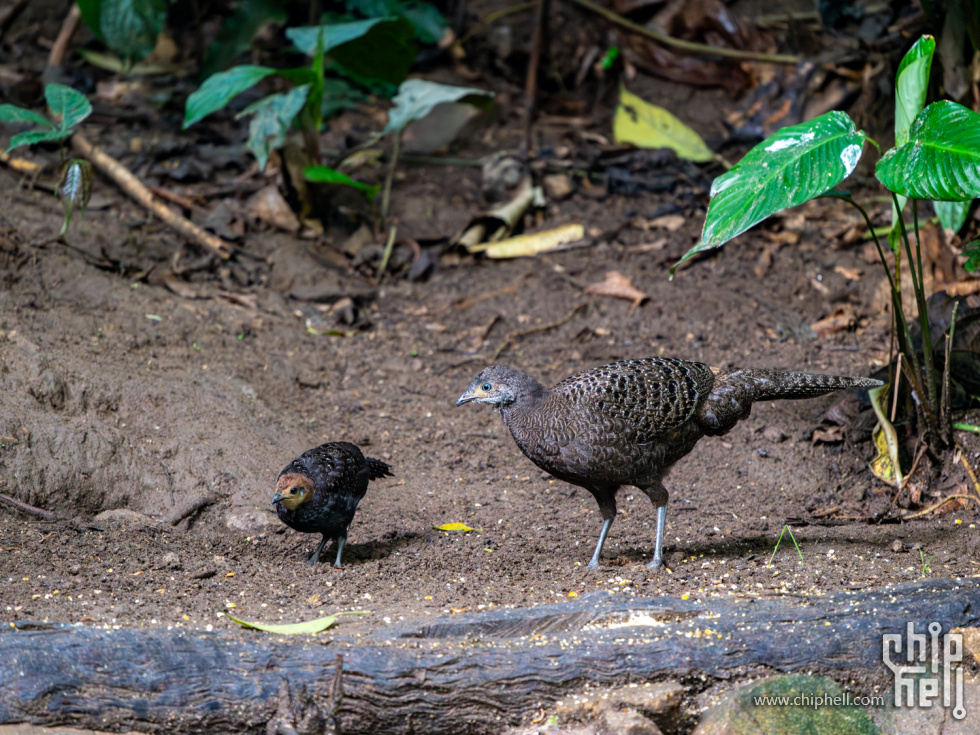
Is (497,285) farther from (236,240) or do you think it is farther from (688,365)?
(688,365)

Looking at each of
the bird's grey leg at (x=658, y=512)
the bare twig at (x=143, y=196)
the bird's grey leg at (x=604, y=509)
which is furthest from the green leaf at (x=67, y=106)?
the bird's grey leg at (x=658, y=512)

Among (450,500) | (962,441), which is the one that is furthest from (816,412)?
(450,500)

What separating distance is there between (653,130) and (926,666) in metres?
6.32

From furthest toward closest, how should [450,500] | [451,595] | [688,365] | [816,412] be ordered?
1. [816,412]
2. [450,500]
3. [688,365]
4. [451,595]

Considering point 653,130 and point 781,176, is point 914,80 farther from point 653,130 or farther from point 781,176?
point 653,130

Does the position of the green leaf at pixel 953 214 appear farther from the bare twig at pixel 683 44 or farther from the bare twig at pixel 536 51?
the bare twig at pixel 536 51

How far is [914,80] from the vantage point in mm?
4117

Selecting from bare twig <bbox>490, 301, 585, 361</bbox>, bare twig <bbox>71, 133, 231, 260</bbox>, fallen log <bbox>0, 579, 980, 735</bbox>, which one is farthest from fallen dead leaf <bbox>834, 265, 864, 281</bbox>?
bare twig <bbox>71, 133, 231, 260</bbox>

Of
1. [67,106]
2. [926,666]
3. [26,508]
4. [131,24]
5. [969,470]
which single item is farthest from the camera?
[131,24]

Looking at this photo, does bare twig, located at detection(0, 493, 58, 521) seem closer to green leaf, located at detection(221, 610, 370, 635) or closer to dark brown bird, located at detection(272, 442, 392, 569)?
dark brown bird, located at detection(272, 442, 392, 569)

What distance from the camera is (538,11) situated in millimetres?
9297

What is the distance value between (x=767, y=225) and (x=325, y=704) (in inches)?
231

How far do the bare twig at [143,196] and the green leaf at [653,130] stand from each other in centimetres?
404

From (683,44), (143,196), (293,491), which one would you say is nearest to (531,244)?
(683,44)
